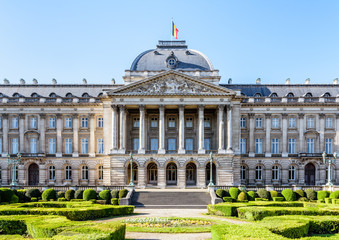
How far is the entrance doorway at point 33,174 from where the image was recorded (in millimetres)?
59219

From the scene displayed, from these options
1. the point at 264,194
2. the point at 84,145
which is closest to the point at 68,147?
the point at 84,145

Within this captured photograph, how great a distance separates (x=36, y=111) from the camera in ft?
196

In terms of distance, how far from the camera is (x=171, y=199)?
4275 cm

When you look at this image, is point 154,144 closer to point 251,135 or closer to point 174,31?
point 251,135

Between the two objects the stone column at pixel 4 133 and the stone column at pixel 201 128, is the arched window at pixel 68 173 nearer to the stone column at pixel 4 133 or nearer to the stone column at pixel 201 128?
the stone column at pixel 4 133

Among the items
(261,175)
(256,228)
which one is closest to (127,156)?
(261,175)

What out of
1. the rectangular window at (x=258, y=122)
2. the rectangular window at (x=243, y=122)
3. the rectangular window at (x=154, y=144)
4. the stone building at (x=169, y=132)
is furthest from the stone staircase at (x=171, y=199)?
the rectangular window at (x=258, y=122)

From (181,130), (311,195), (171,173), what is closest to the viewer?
(311,195)

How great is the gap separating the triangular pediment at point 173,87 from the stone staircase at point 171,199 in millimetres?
16124

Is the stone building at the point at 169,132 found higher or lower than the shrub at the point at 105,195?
higher

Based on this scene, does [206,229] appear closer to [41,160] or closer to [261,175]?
[261,175]

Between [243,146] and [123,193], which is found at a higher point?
[243,146]

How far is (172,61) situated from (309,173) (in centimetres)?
3097

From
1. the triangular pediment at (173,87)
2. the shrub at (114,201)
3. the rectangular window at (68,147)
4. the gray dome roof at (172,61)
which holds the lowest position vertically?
the shrub at (114,201)
